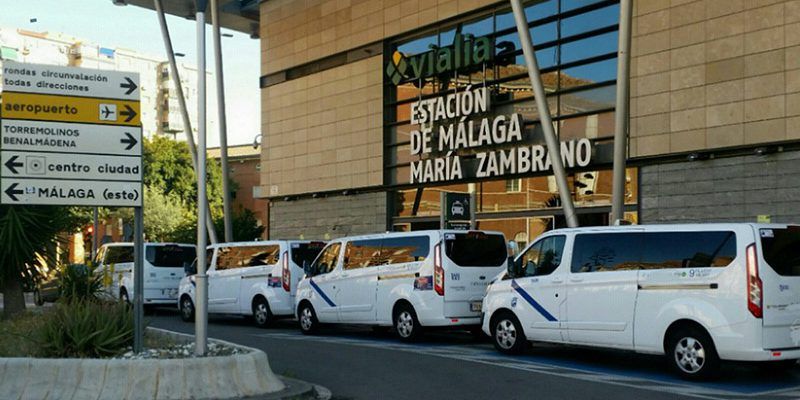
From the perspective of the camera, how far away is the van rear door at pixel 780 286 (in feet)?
34.4

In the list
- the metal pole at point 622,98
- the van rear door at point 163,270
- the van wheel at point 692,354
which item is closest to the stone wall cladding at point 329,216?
the van rear door at point 163,270

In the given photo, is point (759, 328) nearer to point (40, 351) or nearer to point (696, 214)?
point (40, 351)

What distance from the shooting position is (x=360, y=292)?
16.8m

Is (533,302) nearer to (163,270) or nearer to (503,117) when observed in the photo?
(503,117)

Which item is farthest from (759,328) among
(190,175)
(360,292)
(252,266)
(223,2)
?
(190,175)

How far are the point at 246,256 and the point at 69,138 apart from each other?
1009 centimetres

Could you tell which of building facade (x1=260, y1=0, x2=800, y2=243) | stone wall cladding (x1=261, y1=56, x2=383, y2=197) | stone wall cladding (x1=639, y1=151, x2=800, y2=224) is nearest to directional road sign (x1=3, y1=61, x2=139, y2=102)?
building facade (x1=260, y1=0, x2=800, y2=243)

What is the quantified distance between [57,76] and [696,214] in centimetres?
1383

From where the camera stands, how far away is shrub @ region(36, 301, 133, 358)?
1003cm

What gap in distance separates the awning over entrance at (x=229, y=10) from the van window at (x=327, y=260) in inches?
728

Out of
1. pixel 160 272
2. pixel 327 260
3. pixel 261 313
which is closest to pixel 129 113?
pixel 327 260

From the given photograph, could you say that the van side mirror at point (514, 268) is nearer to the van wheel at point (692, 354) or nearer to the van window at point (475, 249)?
the van window at point (475, 249)

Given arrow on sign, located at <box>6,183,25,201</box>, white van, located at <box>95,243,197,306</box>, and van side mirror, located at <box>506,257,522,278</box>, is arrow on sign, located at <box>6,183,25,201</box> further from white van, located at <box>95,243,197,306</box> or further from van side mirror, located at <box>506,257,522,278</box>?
white van, located at <box>95,243,197,306</box>

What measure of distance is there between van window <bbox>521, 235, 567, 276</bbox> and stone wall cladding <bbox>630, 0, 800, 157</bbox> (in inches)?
285
